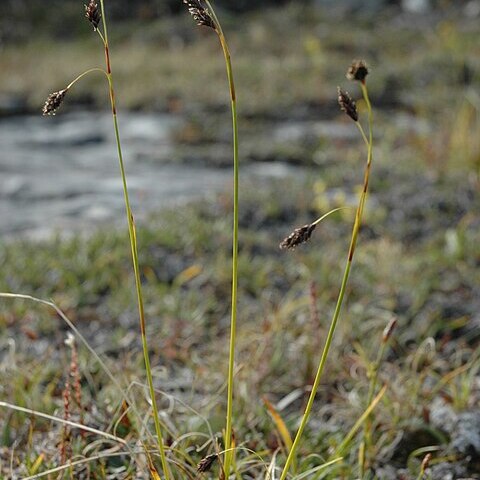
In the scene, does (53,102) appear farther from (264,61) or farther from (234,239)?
(264,61)

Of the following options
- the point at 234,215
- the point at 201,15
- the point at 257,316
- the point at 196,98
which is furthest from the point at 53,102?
the point at 196,98

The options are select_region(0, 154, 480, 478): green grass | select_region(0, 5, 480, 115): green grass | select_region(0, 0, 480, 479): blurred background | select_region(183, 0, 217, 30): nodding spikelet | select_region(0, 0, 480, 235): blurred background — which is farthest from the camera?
select_region(0, 5, 480, 115): green grass

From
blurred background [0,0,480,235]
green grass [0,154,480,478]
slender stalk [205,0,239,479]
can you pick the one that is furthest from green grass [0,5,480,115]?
slender stalk [205,0,239,479]

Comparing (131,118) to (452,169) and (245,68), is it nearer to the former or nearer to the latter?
(245,68)

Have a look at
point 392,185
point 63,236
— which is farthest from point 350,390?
point 392,185

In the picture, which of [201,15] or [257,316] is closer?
[201,15]

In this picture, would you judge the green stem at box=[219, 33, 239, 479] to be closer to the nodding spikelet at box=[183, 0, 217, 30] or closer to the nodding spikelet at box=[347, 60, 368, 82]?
the nodding spikelet at box=[183, 0, 217, 30]

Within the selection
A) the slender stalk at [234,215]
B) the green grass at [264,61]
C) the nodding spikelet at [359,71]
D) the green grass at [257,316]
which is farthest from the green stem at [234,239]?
the green grass at [264,61]

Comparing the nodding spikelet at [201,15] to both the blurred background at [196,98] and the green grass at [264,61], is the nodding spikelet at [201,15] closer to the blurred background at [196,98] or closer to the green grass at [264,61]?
the blurred background at [196,98]

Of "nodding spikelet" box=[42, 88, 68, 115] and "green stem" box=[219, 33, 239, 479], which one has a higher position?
"nodding spikelet" box=[42, 88, 68, 115]
